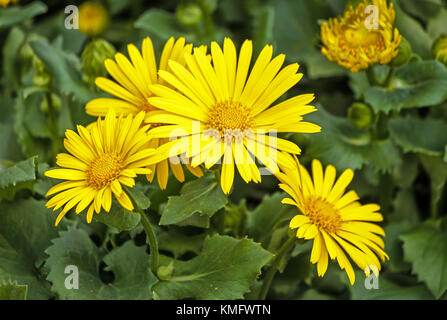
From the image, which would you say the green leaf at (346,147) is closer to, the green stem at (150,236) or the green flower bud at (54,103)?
the green stem at (150,236)

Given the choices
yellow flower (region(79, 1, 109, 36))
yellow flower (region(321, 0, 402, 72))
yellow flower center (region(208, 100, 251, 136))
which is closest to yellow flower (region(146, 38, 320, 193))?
yellow flower center (region(208, 100, 251, 136))

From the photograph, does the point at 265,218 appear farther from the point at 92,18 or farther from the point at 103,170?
the point at 92,18

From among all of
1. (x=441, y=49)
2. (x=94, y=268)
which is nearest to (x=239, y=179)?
(x=94, y=268)

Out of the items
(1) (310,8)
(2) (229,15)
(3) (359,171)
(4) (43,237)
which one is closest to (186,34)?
(2) (229,15)

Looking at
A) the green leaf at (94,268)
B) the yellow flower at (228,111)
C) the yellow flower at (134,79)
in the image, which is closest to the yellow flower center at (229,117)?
the yellow flower at (228,111)

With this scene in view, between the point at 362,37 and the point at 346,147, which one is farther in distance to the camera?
the point at 346,147

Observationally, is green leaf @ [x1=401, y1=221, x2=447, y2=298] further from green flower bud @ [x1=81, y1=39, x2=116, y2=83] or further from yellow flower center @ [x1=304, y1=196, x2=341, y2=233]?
green flower bud @ [x1=81, y1=39, x2=116, y2=83]
